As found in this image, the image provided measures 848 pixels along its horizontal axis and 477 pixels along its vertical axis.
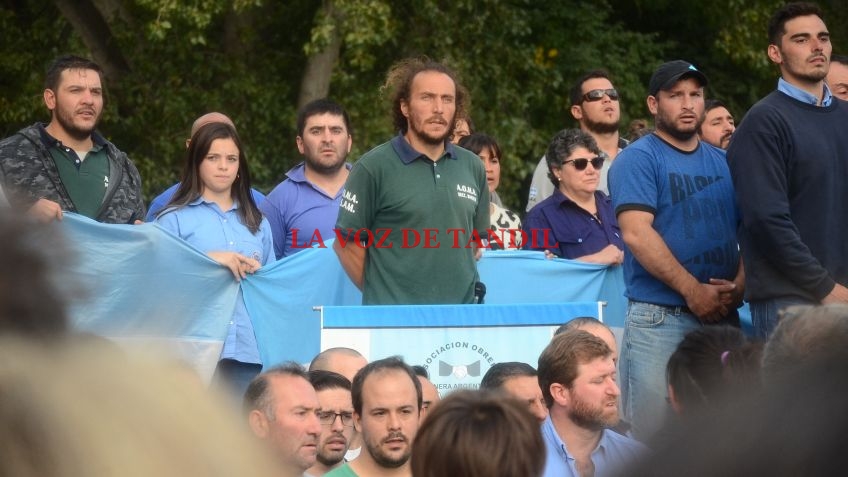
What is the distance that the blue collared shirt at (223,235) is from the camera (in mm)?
7566

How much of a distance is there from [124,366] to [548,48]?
17.8 meters

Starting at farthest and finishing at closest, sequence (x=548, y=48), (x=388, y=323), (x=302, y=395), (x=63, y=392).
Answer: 1. (x=548, y=48)
2. (x=388, y=323)
3. (x=302, y=395)
4. (x=63, y=392)

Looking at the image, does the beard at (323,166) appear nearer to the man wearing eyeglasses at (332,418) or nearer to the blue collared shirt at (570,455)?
the man wearing eyeglasses at (332,418)

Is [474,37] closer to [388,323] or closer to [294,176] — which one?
[294,176]

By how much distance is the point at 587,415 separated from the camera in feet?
18.4

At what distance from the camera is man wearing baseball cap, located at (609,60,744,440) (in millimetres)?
6547

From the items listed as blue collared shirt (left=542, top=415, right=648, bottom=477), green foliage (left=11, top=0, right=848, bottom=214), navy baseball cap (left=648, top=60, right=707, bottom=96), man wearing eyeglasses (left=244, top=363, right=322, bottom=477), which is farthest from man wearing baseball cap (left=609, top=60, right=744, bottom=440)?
green foliage (left=11, top=0, right=848, bottom=214)

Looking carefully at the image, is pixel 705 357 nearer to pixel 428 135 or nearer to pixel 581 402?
pixel 581 402

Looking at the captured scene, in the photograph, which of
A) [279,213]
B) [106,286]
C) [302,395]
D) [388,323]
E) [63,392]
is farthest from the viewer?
[279,213]

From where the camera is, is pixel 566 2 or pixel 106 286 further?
pixel 566 2

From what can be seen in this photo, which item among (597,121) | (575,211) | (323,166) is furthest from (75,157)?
(597,121)

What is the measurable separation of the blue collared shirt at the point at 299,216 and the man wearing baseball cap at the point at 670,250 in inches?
86.6

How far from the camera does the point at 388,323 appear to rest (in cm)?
689

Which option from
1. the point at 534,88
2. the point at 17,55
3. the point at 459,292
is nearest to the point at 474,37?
the point at 534,88
